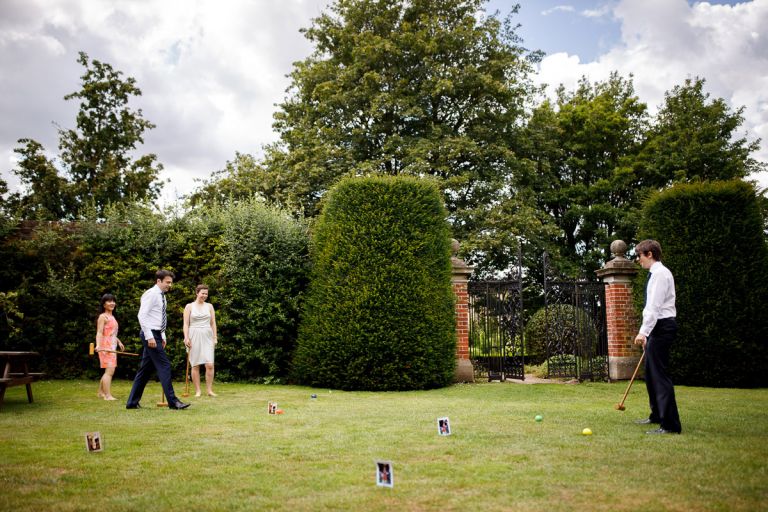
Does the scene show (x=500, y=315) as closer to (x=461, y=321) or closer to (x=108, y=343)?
(x=461, y=321)

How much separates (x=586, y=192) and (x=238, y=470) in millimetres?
22895

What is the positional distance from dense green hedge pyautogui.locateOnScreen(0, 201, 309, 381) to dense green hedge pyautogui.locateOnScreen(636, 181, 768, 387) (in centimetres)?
817

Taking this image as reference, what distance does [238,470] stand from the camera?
4473 millimetres

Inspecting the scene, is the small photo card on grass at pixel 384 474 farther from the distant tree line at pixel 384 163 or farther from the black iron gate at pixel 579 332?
the black iron gate at pixel 579 332

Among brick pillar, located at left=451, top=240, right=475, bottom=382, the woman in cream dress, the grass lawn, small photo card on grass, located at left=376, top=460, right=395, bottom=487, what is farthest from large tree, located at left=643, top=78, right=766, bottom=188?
small photo card on grass, located at left=376, top=460, right=395, bottom=487

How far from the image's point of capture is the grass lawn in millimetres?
3678

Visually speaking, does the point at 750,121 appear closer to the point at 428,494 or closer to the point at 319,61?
the point at 319,61

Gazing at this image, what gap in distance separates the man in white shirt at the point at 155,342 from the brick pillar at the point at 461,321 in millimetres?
6337

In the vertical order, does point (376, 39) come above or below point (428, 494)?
above

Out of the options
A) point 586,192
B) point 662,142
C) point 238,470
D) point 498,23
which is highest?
point 498,23

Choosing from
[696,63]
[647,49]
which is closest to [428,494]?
[647,49]

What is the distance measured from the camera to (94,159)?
27.6 metres

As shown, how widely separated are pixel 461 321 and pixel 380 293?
2.27 meters

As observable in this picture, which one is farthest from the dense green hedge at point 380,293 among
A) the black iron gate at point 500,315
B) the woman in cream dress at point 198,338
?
the woman in cream dress at point 198,338
